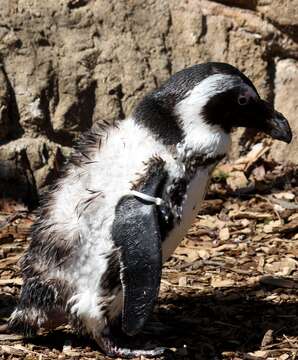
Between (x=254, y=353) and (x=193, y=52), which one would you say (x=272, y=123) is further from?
(x=193, y=52)

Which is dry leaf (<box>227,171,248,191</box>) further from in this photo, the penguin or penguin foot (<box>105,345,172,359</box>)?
penguin foot (<box>105,345,172,359</box>)

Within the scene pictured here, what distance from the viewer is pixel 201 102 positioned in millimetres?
3449

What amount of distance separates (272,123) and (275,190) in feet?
5.44

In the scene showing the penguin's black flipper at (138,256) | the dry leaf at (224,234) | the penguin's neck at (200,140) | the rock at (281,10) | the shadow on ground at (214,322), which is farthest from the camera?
the rock at (281,10)

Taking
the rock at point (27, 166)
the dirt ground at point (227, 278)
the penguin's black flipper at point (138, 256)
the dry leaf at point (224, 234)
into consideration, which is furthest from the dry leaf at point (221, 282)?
the rock at point (27, 166)

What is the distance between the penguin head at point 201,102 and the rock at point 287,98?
1.81 m

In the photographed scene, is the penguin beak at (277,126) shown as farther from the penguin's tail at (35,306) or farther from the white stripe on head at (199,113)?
the penguin's tail at (35,306)

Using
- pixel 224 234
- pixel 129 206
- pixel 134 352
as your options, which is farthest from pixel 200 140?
pixel 224 234

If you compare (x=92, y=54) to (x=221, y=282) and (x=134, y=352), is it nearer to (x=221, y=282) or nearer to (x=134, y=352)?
(x=221, y=282)

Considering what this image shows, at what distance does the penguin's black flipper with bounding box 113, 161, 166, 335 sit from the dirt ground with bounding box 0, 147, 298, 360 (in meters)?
0.37

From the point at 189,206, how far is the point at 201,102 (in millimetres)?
377

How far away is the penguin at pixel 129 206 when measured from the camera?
3338 mm

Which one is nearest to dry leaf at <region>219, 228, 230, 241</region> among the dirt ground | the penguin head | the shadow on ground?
the dirt ground

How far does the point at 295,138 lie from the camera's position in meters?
5.39
